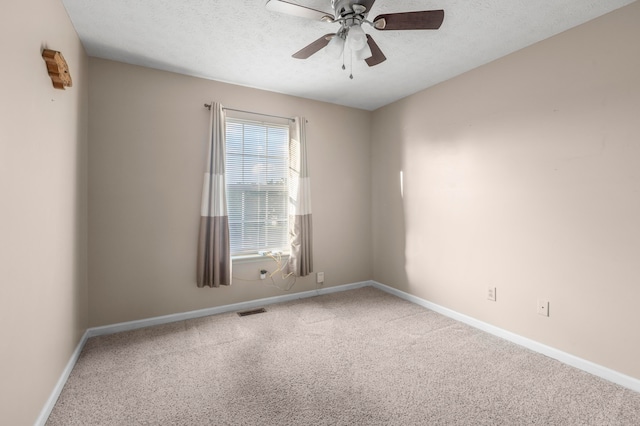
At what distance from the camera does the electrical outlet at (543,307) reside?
2.45m

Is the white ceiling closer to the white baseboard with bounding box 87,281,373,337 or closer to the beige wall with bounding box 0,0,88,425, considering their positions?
the beige wall with bounding box 0,0,88,425

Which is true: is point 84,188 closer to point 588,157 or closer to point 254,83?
point 254,83

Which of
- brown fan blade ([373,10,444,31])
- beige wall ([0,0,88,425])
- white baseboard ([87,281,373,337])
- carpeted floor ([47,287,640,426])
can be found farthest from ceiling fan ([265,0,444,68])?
white baseboard ([87,281,373,337])

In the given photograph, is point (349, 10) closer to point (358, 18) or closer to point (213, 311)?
point (358, 18)

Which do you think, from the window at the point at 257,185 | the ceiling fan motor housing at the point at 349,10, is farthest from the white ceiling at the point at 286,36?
the window at the point at 257,185

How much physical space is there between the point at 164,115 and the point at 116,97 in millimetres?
417

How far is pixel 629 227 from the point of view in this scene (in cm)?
202

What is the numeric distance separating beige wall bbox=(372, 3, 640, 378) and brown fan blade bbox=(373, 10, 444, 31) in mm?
1341

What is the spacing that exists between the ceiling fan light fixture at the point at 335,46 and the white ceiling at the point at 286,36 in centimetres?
8

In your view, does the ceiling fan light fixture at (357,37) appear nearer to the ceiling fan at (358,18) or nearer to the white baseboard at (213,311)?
the ceiling fan at (358,18)

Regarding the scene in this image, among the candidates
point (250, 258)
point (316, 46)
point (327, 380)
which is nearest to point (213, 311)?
point (250, 258)

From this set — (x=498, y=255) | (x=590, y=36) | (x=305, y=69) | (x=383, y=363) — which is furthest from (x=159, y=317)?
(x=590, y=36)

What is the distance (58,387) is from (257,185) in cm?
240

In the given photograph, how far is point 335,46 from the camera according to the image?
2.45m
